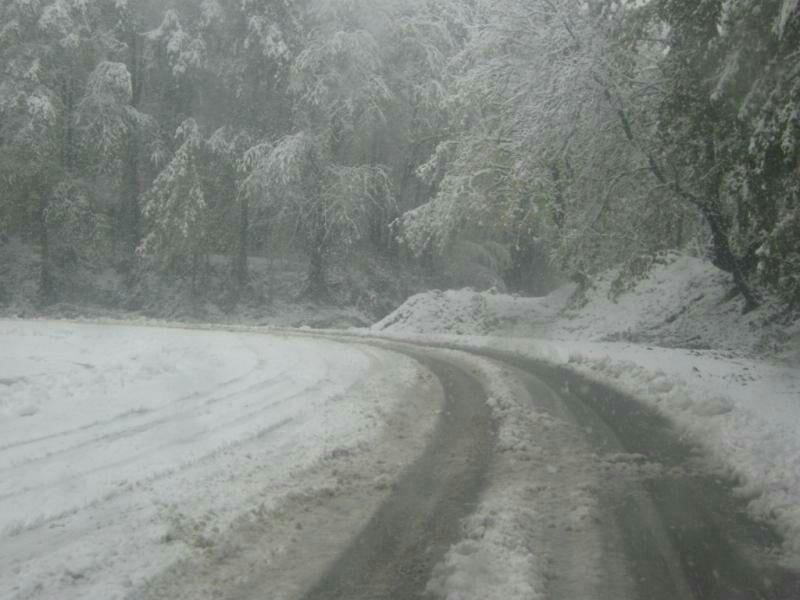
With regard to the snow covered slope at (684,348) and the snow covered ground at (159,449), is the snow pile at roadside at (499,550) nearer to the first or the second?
the snow covered ground at (159,449)

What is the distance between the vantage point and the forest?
1675 cm

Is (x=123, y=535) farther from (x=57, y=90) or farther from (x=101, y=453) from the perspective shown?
(x=57, y=90)

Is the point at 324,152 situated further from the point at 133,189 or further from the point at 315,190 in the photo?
the point at 133,189

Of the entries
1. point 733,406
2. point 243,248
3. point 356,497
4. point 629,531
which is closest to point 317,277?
point 243,248

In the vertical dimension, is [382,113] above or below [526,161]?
above

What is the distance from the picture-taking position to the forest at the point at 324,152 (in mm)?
16750

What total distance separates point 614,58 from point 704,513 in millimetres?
13155

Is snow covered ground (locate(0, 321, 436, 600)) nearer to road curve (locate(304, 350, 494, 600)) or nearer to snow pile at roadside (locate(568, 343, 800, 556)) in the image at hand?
road curve (locate(304, 350, 494, 600))

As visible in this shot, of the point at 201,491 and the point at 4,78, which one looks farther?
the point at 4,78

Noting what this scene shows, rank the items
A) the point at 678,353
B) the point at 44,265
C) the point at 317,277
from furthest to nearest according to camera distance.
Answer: the point at 317,277 < the point at 44,265 < the point at 678,353

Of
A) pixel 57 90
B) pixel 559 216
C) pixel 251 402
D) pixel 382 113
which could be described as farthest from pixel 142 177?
pixel 251 402

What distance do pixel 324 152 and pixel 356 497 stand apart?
2358 centimetres

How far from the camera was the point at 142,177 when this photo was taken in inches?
1337

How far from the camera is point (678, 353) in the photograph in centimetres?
1329
